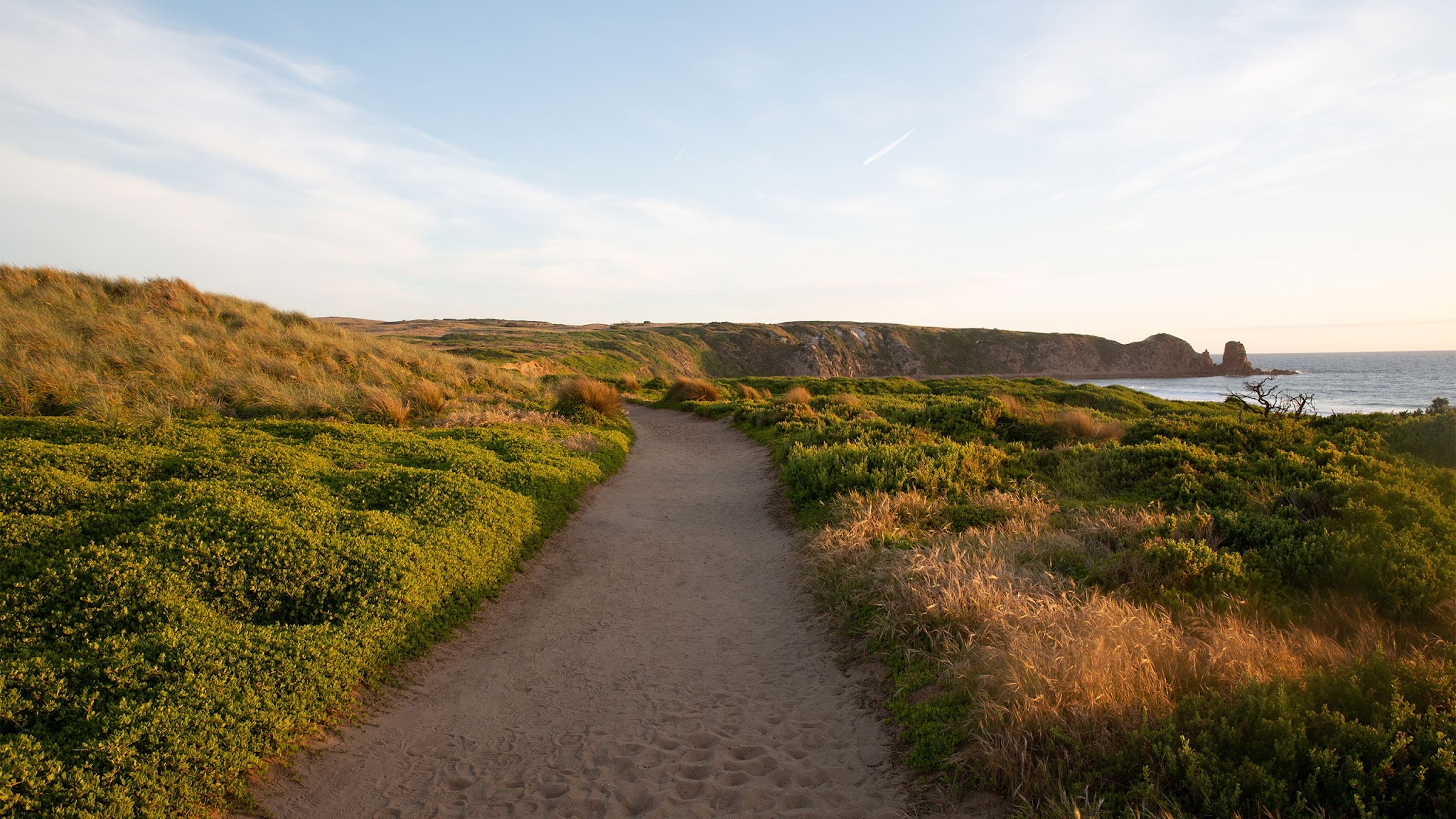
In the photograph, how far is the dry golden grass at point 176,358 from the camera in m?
10.5

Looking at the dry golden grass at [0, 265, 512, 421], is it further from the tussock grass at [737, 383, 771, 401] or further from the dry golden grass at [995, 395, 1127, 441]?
the dry golden grass at [995, 395, 1127, 441]

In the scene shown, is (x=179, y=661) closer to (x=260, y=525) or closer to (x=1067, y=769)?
(x=260, y=525)

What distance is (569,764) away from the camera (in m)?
4.29

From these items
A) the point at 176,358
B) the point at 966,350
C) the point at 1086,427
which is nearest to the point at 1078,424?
the point at 1086,427

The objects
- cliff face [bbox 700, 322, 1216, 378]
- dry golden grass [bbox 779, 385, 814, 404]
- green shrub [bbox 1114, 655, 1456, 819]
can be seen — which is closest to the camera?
green shrub [bbox 1114, 655, 1456, 819]

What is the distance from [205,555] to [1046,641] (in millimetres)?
6679

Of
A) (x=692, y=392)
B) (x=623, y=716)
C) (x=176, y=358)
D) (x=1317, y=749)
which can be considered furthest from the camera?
(x=692, y=392)

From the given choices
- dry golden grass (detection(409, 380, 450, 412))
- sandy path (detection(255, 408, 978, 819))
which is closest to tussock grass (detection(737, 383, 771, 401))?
dry golden grass (detection(409, 380, 450, 412))

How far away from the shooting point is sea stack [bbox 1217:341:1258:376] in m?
89.9

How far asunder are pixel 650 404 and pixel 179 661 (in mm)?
23639

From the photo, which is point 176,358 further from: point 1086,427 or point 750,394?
point 1086,427

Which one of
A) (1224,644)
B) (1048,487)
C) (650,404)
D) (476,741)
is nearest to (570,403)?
(650,404)

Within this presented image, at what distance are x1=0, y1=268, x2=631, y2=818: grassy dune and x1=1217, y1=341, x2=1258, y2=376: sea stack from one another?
4208 inches

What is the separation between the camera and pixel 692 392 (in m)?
27.0
